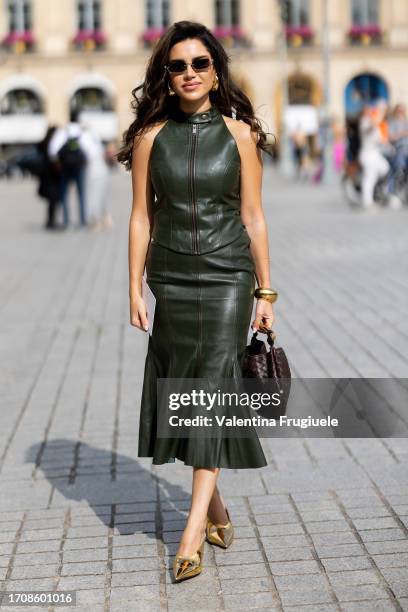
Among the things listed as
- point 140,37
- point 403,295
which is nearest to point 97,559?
point 403,295

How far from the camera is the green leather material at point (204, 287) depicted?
3.92 meters

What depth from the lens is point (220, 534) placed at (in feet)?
13.9

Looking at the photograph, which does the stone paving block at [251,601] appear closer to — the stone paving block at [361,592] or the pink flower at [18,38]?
the stone paving block at [361,592]

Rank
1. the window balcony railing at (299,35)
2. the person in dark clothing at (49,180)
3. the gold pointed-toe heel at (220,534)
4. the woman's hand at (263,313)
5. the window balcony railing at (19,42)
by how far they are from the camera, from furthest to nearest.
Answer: the window balcony railing at (19,42) < the window balcony railing at (299,35) < the person in dark clothing at (49,180) < the gold pointed-toe heel at (220,534) < the woman's hand at (263,313)

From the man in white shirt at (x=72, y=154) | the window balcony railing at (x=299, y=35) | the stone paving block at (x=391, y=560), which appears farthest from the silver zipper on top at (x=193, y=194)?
the window balcony railing at (x=299, y=35)

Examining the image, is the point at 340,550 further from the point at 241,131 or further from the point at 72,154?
the point at 72,154

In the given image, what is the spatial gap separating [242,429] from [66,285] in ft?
26.7

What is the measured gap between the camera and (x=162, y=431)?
4.05m

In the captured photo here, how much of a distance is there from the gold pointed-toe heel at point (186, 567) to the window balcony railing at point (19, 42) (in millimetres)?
52636

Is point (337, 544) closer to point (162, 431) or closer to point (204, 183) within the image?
point (162, 431)

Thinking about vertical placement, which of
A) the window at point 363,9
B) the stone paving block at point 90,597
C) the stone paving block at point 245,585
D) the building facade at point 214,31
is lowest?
the stone paving block at point 90,597

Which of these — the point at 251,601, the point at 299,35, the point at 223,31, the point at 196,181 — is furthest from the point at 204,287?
the point at 223,31

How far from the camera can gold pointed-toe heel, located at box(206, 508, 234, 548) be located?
13.8 feet

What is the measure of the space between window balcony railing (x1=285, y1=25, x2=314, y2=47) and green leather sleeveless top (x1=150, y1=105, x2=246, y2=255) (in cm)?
5160
